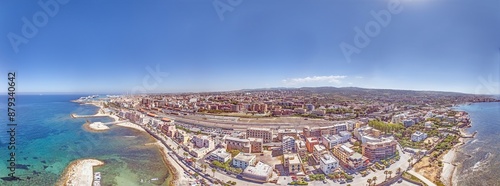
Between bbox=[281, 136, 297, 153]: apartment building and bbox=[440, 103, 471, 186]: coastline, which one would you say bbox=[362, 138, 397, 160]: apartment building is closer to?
bbox=[440, 103, 471, 186]: coastline

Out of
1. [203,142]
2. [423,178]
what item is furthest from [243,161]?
[423,178]

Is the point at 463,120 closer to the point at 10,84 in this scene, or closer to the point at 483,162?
the point at 483,162

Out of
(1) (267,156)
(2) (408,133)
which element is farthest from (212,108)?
(2) (408,133)

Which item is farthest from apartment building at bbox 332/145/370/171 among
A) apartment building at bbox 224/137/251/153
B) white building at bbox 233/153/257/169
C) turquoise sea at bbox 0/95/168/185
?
turquoise sea at bbox 0/95/168/185

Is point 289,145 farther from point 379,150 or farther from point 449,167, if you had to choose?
point 449,167

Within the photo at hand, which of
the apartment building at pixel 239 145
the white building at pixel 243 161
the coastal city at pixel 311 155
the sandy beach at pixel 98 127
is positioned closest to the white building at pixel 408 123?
the coastal city at pixel 311 155

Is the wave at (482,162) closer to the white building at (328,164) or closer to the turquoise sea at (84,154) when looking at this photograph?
the white building at (328,164)

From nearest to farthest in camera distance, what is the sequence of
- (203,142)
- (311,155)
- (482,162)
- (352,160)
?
(352,160) < (311,155) < (482,162) < (203,142)

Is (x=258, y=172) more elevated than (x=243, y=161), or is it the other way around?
(x=243, y=161)
